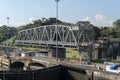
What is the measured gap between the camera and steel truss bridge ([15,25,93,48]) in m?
103

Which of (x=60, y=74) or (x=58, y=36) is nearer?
(x=60, y=74)

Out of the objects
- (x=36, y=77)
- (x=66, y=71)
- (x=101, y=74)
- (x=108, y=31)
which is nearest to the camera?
(x=101, y=74)

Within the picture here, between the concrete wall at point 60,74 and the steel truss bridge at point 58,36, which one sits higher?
the steel truss bridge at point 58,36

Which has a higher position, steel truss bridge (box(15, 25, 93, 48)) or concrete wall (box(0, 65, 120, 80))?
steel truss bridge (box(15, 25, 93, 48))

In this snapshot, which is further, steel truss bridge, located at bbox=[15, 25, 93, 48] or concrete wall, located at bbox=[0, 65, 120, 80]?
steel truss bridge, located at bbox=[15, 25, 93, 48]

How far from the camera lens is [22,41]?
154750 mm

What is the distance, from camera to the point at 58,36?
468ft

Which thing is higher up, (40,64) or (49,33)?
(49,33)

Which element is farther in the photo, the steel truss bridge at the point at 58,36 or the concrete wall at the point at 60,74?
the steel truss bridge at the point at 58,36

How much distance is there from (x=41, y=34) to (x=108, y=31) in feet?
165

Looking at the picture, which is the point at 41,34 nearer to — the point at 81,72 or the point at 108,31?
the point at 108,31

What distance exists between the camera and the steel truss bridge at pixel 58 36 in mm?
102625

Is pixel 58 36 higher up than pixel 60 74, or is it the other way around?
pixel 58 36

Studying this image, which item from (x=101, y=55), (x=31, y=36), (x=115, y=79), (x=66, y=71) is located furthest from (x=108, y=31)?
(x=115, y=79)
